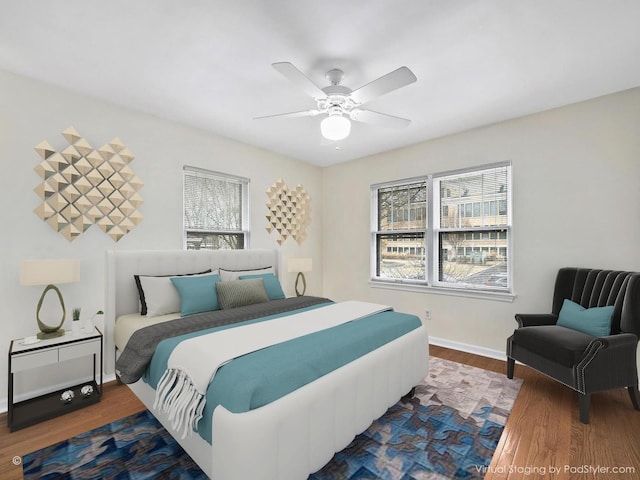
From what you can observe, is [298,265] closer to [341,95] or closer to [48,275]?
[341,95]

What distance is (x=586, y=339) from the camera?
7.84 ft

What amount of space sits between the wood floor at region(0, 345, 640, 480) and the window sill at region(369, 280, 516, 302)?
954 mm

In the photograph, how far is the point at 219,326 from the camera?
2.40 m

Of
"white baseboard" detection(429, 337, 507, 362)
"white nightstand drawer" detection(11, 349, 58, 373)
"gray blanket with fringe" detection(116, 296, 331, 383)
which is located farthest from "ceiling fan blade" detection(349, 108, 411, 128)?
"white nightstand drawer" detection(11, 349, 58, 373)

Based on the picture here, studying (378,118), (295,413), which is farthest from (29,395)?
(378,118)

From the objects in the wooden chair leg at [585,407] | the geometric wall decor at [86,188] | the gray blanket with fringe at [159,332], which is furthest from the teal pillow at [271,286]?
the wooden chair leg at [585,407]

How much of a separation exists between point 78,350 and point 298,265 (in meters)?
2.62

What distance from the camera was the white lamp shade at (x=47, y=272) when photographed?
2301 millimetres

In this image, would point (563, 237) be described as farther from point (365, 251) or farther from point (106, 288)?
point (106, 288)

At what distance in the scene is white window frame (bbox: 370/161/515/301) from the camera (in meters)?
3.49

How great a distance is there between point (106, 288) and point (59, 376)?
0.83 meters

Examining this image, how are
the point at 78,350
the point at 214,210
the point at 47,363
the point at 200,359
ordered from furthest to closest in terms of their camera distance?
the point at 214,210, the point at 78,350, the point at 47,363, the point at 200,359

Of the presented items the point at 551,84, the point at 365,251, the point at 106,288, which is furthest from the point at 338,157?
the point at 106,288

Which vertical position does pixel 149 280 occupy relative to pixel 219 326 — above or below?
above
